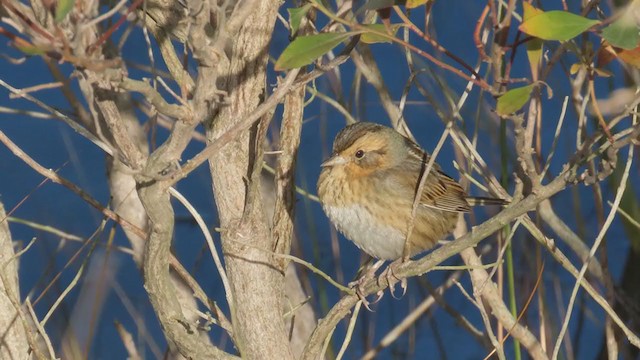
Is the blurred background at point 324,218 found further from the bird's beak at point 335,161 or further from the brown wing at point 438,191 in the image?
the bird's beak at point 335,161

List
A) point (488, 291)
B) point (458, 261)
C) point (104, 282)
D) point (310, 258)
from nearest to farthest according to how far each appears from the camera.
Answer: point (488, 291) < point (104, 282) < point (458, 261) < point (310, 258)

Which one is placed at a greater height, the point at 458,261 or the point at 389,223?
the point at 389,223

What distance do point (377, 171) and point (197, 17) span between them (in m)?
1.41

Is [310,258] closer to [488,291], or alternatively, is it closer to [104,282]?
[104,282]

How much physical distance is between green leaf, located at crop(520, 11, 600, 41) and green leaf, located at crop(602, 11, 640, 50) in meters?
0.04

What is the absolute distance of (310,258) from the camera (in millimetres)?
4234

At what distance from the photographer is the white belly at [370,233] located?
9.19 feet

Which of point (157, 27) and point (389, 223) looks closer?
point (157, 27)

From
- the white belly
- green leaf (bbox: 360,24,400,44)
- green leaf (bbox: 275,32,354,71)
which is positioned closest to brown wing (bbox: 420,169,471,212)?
the white belly

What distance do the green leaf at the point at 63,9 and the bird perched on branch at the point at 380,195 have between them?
1.58 metres

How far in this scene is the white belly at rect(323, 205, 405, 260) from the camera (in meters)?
2.80

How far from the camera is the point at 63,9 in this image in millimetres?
1300

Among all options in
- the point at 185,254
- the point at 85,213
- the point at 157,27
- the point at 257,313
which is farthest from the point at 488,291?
the point at 85,213

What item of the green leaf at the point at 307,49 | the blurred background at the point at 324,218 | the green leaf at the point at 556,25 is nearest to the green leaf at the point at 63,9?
the green leaf at the point at 307,49
